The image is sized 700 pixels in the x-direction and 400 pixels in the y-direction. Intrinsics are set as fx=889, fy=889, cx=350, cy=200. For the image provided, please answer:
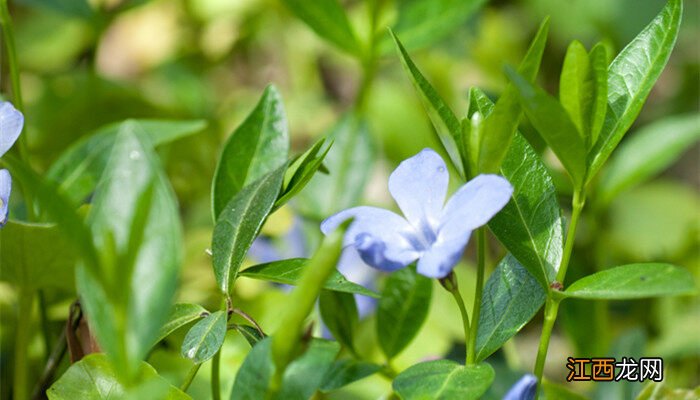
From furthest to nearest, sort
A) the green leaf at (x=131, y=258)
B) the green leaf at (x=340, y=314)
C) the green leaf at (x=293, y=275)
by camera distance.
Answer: the green leaf at (x=340, y=314) → the green leaf at (x=293, y=275) → the green leaf at (x=131, y=258)

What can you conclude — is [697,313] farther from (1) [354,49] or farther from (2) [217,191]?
(2) [217,191]

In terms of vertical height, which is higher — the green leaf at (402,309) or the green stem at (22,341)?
the green leaf at (402,309)

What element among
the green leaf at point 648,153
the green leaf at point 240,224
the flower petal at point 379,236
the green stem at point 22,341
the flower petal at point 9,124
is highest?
the flower petal at point 9,124

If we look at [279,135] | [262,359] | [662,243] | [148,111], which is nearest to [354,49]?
[279,135]

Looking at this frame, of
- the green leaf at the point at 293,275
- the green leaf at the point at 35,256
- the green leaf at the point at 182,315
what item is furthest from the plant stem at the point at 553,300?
the green leaf at the point at 35,256

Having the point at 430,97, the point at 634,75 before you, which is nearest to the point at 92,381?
the point at 430,97

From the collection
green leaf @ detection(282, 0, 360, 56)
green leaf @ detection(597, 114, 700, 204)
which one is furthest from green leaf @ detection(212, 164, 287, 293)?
green leaf @ detection(597, 114, 700, 204)

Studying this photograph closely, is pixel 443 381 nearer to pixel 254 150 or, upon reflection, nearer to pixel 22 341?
pixel 254 150

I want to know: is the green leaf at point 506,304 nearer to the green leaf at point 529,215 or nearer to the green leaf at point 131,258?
the green leaf at point 529,215
